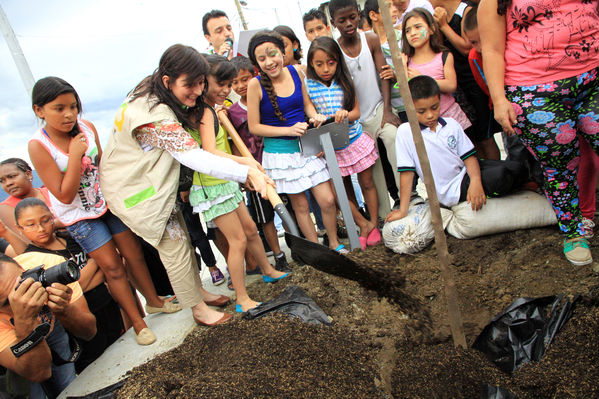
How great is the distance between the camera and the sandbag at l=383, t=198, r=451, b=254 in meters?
2.65

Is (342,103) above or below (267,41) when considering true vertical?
below

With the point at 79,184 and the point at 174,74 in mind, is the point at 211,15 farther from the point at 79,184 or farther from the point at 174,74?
the point at 79,184

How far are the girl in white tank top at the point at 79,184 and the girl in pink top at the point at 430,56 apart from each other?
2.11 m

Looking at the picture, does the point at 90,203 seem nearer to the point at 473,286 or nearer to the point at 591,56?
the point at 473,286

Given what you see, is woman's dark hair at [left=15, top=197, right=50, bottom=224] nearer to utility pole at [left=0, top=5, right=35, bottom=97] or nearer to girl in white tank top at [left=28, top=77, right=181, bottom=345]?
girl in white tank top at [left=28, top=77, right=181, bottom=345]

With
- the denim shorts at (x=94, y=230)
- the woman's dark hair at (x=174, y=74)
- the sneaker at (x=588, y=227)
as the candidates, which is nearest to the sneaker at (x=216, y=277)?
the denim shorts at (x=94, y=230)

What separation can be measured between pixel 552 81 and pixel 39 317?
8.81ft

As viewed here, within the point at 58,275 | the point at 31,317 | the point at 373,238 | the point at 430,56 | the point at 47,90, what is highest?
the point at 47,90

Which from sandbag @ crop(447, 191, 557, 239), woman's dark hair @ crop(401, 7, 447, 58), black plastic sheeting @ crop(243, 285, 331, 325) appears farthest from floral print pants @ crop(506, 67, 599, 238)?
black plastic sheeting @ crop(243, 285, 331, 325)

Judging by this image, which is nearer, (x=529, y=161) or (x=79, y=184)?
(x=79, y=184)

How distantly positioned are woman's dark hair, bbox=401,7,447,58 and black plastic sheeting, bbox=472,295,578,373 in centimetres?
189

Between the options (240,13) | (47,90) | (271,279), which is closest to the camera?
(47,90)

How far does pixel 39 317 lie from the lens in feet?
6.48

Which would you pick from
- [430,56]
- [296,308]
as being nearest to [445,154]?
[430,56]
